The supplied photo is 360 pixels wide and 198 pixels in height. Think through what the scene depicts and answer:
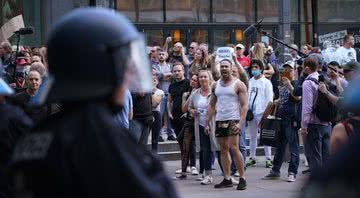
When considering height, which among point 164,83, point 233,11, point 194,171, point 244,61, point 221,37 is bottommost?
point 194,171

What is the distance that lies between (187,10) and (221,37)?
1.45m

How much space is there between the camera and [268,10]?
3008 cm

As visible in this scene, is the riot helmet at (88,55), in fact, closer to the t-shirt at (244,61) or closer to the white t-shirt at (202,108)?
the white t-shirt at (202,108)

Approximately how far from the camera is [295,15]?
101 feet

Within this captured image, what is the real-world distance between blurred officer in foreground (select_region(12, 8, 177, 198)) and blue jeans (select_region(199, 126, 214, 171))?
961 centimetres

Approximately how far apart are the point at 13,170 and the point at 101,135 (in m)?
0.37

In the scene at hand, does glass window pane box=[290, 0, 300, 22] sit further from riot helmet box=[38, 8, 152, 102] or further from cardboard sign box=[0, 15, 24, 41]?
riot helmet box=[38, 8, 152, 102]

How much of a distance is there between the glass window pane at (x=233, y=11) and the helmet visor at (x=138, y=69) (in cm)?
2643

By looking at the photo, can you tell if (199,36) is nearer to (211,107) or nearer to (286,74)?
(286,74)

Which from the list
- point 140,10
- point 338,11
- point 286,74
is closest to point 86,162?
point 286,74

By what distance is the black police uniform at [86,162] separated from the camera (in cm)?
260

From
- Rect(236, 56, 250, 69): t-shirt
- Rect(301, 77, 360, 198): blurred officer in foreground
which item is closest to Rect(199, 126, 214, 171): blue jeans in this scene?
Rect(236, 56, 250, 69): t-shirt

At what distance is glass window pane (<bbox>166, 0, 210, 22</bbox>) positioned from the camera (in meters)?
28.9

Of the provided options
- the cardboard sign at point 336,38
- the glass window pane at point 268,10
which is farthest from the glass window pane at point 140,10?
the cardboard sign at point 336,38
